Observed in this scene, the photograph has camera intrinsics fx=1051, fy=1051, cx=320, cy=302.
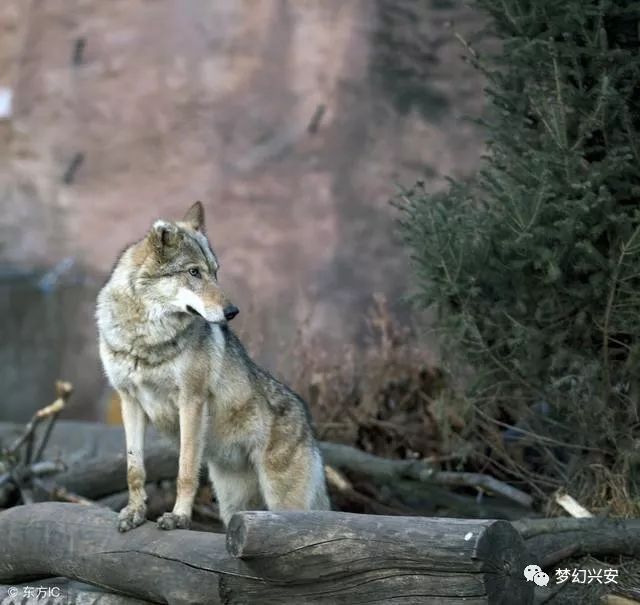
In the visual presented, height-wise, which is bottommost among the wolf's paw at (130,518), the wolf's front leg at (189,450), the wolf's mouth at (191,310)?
the wolf's paw at (130,518)

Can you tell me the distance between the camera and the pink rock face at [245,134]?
12.8 metres

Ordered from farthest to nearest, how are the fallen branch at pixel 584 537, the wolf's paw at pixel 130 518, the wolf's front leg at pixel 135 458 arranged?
the fallen branch at pixel 584 537 → the wolf's front leg at pixel 135 458 → the wolf's paw at pixel 130 518

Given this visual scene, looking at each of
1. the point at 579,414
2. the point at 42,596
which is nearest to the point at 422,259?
the point at 579,414

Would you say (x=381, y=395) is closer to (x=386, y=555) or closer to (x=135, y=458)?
(x=135, y=458)

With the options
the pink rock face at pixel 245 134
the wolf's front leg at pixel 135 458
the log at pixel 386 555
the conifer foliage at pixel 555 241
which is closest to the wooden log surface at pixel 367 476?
the conifer foliage at pixel 555 241

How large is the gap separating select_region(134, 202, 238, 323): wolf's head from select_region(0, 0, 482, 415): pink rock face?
6.44 m

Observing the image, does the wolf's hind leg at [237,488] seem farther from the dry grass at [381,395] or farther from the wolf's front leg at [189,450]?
the dry grass at [381,395]

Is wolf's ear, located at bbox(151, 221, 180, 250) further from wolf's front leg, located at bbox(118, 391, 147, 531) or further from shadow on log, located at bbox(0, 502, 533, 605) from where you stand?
shadow on log, located at bbox(0, 502, 533, 605)

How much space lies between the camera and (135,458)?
19.8 ft

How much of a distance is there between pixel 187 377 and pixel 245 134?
7569 millimetres

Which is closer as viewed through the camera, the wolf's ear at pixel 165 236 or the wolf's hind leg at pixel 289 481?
the wolf's ear at pixel 165 236

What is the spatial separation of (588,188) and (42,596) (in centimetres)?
397

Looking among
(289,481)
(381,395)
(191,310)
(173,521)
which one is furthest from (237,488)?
(381,395)

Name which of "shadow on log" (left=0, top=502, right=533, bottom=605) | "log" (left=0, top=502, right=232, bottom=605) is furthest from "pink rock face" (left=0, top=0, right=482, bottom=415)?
"shadow on log" (left=0, top=502, right=533, bottom=605)
